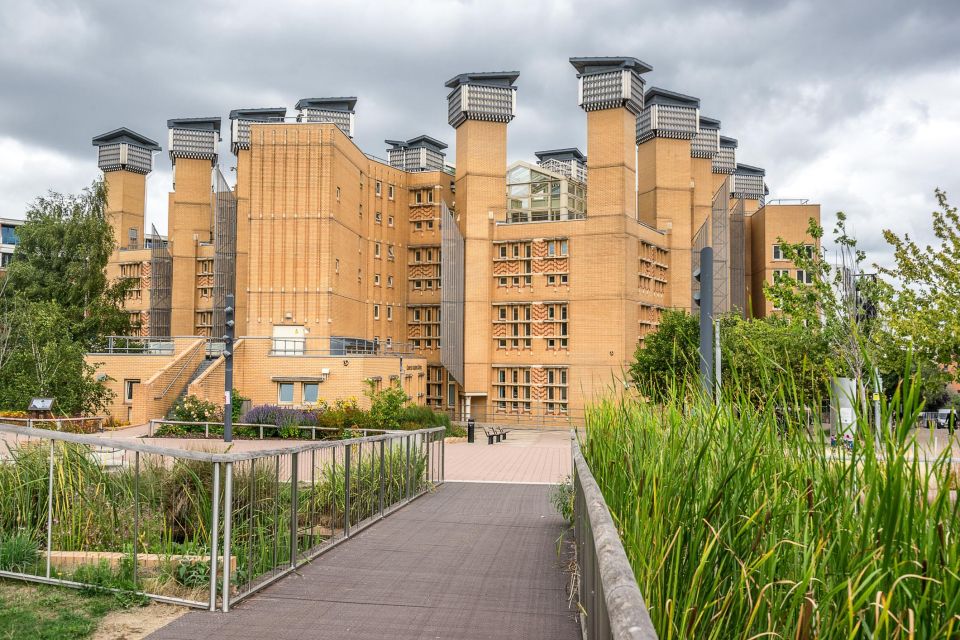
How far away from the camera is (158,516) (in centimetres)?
714

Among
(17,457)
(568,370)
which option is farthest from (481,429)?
(17,457)

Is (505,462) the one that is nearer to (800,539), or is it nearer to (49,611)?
(49,611)

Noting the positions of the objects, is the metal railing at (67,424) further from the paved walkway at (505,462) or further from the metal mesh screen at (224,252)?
the metal mesh screen at (224,252)

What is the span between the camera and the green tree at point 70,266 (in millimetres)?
38719

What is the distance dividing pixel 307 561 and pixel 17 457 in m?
3.49

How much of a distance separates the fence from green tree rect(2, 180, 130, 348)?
1356 inches

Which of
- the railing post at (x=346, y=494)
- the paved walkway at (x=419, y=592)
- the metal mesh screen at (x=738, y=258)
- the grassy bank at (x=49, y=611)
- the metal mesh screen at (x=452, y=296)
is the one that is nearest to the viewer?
the grassy bank at (x=49, y=611)

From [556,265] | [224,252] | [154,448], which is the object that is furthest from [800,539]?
[224,252]

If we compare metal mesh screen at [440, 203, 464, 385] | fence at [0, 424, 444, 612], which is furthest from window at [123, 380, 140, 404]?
fence at [0, 424, 444, 612]

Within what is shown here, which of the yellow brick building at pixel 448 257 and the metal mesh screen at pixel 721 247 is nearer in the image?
the yellow brick building at pixel 448 257

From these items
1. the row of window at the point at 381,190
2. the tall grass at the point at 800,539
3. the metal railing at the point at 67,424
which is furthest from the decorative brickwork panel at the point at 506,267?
the tall grass at the point at 800,539

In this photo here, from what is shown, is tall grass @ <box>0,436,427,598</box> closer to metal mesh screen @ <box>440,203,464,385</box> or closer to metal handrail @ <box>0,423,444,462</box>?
metal handrail @ <box>0,423,444,462</box>

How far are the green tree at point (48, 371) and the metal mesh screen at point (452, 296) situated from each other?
859 inches

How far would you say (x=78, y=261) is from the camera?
131 ft
